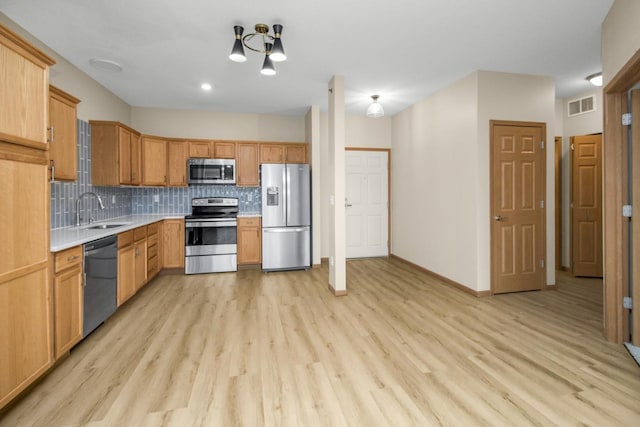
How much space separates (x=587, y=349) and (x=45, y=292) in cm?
408

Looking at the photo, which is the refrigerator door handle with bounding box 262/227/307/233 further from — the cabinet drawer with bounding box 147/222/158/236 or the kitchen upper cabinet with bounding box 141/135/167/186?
the kitchen upper cabinet with bounding box 141/135/167/186

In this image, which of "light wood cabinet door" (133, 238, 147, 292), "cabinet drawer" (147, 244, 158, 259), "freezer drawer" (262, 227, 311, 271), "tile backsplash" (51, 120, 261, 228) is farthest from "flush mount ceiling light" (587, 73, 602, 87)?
"cabinet drawer" (147, 244, 158, 259)

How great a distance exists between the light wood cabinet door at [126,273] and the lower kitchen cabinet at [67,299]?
30.6 inches

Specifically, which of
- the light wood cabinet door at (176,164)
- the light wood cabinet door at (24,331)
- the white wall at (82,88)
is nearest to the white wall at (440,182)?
the light wood cabinet door at (176,164)

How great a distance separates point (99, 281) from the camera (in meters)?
2.92

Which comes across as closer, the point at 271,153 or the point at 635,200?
the point at 635,200

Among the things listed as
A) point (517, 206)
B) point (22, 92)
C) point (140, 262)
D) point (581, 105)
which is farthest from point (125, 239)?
point (581, 105)

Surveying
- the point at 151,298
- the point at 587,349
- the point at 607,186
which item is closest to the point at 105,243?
the point at 151,298

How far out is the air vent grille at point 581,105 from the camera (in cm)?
465

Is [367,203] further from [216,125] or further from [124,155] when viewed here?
[124,155]

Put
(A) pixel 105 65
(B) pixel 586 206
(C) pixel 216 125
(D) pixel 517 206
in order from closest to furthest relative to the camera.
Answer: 1. (A) pixel 105 65
2. (D) pixel 517 206
3. (B) pixel 586 206
4. (C) pixel 216 125

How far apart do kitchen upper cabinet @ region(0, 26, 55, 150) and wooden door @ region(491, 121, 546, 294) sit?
441cm

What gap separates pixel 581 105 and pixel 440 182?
8.25ft

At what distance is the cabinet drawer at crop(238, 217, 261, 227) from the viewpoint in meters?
5.34
